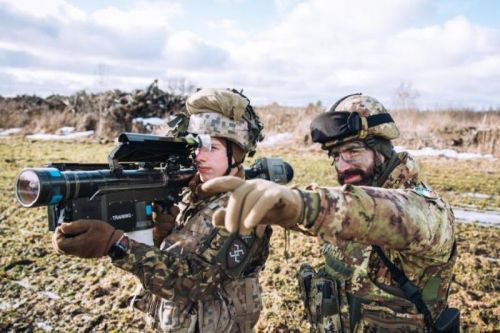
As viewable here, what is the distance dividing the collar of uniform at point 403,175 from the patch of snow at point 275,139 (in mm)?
17165

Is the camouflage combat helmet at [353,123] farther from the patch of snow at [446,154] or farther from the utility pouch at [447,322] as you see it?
the patch of snow at [446,154]

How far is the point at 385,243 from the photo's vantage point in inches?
60.9

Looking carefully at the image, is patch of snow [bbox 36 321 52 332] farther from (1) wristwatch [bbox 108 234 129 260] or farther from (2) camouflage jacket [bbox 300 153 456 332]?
(2) camouflage jacket [bbox 300 153 456 332]

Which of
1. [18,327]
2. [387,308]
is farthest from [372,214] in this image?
[18,327]

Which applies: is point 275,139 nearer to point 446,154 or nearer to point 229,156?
point 446,154

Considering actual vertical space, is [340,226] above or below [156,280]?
above

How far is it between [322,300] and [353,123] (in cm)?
105

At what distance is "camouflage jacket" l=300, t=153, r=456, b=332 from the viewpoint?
1.43 meters

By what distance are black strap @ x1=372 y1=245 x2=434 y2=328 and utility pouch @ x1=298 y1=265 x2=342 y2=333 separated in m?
0.41

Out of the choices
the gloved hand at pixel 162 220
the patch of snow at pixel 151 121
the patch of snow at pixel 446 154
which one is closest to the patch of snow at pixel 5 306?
the gloved hand at pixel 162 220

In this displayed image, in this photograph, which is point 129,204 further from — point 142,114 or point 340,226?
point 142,114

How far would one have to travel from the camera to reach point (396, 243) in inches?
61.4

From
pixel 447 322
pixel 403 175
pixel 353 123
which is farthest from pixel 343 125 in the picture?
pixel 447 322

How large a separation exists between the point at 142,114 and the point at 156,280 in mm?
22246
